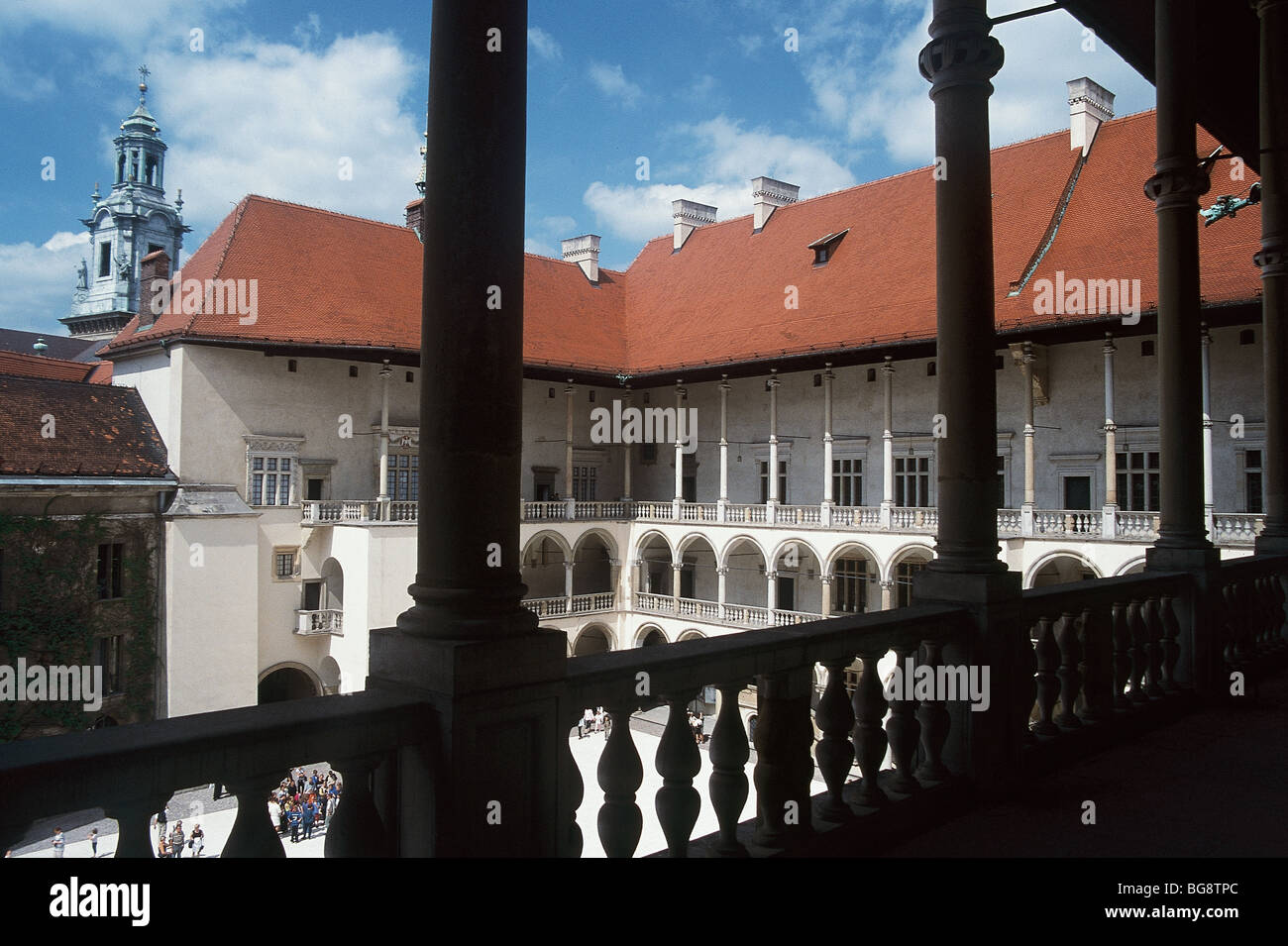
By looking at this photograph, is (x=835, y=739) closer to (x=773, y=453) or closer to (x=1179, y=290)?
(x=1179, y=290)

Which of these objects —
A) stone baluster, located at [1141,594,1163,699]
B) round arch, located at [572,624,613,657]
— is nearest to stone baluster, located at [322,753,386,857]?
stone baluster, located at [1141,594,1163,699]

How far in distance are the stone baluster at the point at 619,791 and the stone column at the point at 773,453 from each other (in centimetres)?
2392

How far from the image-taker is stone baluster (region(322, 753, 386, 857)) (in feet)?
7.50

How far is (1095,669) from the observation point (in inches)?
197

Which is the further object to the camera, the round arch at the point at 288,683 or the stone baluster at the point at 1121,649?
the round arch at the point at 288,683

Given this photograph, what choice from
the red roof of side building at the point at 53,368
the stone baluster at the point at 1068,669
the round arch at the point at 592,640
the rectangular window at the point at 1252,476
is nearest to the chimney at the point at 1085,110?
the rectangular window at the point at 1252,476

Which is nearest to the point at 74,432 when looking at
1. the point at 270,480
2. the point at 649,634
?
the point at 270,480

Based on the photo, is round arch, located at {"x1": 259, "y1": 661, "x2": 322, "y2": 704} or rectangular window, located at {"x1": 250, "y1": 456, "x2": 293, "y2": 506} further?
round arch, located at {"x1": 259, "y1": 661, "x2": 322, "y2": 704}

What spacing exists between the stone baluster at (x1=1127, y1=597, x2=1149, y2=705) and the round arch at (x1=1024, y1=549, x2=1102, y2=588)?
14899 millimetres

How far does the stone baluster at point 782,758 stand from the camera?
3.09 metres

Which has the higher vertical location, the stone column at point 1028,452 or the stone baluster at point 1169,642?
the stone column at point 1028,452

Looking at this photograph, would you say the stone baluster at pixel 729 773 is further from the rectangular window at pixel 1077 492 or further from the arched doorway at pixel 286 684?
the arched doorway at pixel 286 684

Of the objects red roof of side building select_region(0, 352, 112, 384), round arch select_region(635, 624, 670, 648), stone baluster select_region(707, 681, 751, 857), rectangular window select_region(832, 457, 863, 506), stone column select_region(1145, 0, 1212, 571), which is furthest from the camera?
round arch select_region(635, 624, 670, 648)

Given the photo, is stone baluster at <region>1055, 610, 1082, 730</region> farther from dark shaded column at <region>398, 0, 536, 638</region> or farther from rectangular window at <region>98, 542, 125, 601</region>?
rectangular window at <region>98, 542, 125, 601</region>
